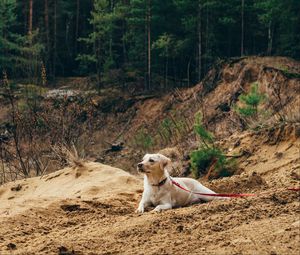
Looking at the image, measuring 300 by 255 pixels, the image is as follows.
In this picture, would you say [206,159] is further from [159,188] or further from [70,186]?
[159,188]

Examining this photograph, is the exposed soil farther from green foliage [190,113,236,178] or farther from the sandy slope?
green foliage [190,113,236,178]

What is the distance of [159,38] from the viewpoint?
41.9 metres

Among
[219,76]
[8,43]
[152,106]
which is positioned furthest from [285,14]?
[8,43]

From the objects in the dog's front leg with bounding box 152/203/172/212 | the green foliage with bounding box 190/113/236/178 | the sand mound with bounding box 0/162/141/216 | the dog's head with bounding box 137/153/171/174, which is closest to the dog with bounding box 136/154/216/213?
the dog's head with bounding box 137/153/171/174

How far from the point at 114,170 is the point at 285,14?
23.7 metres

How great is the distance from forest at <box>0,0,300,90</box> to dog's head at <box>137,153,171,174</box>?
997 inches

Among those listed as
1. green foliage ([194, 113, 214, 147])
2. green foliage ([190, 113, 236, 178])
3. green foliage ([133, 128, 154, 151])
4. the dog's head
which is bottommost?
green foliage ([133, 128, 154, 151])

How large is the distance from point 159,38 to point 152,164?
1314 inches

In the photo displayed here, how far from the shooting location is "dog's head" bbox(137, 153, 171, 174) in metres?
9.21

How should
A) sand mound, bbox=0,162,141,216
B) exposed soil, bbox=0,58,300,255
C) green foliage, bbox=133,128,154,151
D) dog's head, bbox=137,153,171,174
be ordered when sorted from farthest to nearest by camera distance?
green foliage, bbox=133,128,154,151, sand mound, bbox=0,162,141,216, dog's head, bbox=137,153,171,174, exposed soil, bbox=0,58,300,255

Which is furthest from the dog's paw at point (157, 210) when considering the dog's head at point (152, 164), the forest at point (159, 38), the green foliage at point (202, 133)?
Answer: the forest at point (159, 38)

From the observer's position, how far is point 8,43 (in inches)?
1724

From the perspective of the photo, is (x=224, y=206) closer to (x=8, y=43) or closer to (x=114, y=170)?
(x=114, y=170)

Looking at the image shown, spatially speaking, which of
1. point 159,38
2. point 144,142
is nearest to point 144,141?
point 144,142
